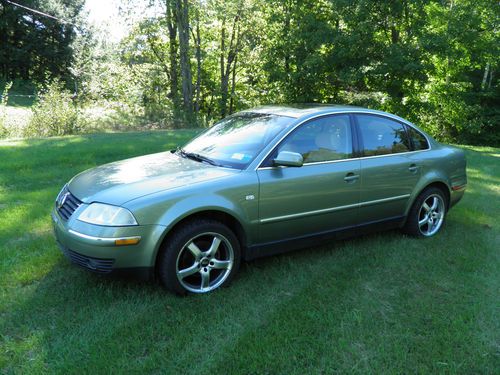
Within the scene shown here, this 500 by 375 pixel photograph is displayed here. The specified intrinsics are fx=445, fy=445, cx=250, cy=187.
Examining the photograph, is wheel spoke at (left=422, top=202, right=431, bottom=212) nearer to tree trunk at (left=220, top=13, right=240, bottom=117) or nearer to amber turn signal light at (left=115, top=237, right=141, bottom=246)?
amber turn signal light at (left=115, top=237, right=141, bottom=246)

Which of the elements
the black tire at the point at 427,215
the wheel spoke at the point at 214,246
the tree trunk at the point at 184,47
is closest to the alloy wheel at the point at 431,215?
the black tire at the point at 427,215

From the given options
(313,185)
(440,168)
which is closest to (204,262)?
(313,185)

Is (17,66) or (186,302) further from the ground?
(17,66)

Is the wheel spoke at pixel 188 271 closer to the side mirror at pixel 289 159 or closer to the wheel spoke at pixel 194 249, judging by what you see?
the wheel spoke at pixel 194 249

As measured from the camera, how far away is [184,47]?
74.3ft

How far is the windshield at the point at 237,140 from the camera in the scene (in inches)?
165

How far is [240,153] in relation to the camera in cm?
422

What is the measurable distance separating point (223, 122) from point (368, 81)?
13.6 meters

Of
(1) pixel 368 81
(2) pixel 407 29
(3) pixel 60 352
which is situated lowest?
(3) pixel 60 352

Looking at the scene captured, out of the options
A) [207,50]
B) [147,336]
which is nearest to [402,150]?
[147,336]

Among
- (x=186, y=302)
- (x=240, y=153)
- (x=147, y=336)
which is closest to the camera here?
(x=147, y=336)

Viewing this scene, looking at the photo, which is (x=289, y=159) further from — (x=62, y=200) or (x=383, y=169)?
(x=62, y=200)

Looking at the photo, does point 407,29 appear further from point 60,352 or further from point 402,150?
point 60,352

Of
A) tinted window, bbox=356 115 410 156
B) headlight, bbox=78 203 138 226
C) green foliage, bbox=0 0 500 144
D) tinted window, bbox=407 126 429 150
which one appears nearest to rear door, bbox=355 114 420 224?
tinted window, bbox=356 115 410 156
